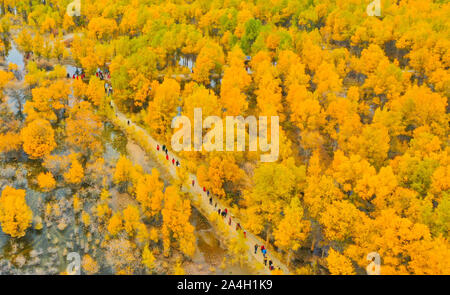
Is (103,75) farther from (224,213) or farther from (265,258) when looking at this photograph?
(265,258)

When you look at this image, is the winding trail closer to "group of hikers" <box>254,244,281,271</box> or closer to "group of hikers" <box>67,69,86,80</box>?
"group of hikers" <box>254,244,281,271</box>

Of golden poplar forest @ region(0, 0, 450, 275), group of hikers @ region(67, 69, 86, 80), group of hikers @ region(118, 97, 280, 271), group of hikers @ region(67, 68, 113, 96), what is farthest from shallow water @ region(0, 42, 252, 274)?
group of hikers @ region(67, 69, 86, 80)

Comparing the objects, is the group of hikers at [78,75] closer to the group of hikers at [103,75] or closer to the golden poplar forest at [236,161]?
the golden poplar forest at [236,161]

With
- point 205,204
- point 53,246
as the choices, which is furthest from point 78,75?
point 205,204

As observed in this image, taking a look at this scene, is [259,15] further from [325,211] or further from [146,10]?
[325,211]

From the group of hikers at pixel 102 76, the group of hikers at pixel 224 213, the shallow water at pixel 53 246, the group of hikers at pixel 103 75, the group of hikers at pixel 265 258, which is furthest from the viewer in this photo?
the group of hikers at pixel 103 75

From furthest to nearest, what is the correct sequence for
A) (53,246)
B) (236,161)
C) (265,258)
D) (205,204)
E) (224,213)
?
(236,161) < (205,204) < (224,213) < (53,246) < (265,258)

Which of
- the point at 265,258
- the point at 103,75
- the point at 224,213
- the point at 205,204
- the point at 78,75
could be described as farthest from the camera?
the point at 103,75

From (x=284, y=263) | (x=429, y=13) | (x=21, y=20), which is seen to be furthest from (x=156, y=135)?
(x=21, y=20)


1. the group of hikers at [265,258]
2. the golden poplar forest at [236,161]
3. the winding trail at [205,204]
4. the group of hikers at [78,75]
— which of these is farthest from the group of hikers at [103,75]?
the group of hikers at [265,258]
